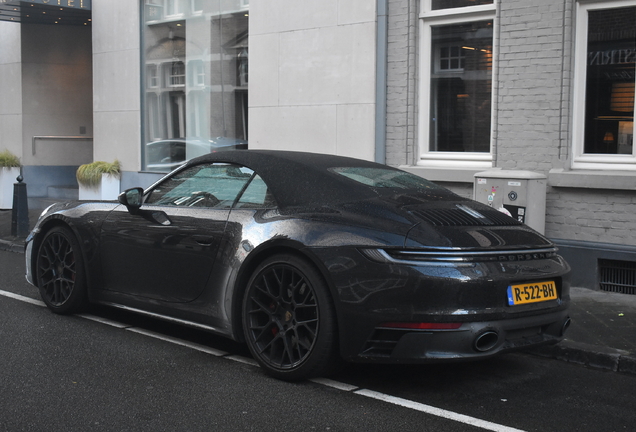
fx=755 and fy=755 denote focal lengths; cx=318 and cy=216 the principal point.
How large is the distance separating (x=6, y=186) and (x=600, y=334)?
45.2 ft

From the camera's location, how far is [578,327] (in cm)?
635

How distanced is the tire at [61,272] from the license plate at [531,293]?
367cm

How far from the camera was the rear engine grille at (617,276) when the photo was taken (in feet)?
26.7

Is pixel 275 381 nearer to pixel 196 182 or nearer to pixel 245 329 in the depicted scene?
pixel 245 329

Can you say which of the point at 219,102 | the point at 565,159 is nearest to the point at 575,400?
the point at 565,159

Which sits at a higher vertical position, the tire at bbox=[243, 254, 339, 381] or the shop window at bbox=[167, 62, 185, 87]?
the shop window at bbox=[167, 62, 185, 87]

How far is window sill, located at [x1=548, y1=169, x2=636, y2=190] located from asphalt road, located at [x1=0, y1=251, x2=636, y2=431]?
3.26m

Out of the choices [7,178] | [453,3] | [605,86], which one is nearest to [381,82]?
[453,3]

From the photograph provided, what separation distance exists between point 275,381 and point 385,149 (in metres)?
5.92

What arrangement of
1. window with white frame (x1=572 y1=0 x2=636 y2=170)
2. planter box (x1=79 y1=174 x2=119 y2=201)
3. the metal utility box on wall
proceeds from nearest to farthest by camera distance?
1. the metal utility box on wall
2. window with white frame (x1=572 y1=0 x2=636 y2=170)
3. planter box (x1=79 y1=174 x2=119 y2=201)

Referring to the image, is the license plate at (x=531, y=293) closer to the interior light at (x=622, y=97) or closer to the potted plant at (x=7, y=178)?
the interior light at (x=622, y=97)

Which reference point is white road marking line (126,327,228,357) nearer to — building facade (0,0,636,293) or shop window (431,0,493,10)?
building facade (0,0,636,293)

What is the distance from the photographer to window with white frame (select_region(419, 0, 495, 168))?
31.3 feet

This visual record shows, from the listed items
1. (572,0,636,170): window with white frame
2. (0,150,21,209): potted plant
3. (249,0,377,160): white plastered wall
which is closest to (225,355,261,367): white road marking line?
(572,0,636,170): window with white frame
